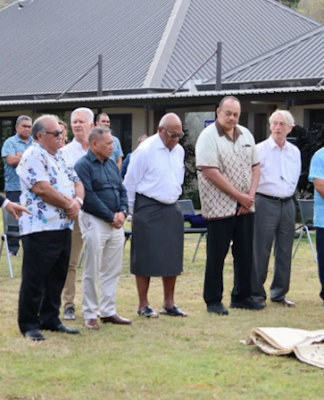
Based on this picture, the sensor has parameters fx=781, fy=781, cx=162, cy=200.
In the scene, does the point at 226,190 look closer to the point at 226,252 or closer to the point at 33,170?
the point at 226,252

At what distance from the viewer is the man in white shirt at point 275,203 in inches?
326

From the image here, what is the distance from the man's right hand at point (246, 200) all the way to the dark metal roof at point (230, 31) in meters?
16.2

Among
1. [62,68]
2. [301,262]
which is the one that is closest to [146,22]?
[62,68]

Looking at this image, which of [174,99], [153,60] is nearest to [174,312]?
[174,99]

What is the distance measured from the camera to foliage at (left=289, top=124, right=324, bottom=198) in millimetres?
16891

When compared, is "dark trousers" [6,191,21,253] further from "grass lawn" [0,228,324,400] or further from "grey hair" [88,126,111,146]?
"grey hair" [88,126,111,146]

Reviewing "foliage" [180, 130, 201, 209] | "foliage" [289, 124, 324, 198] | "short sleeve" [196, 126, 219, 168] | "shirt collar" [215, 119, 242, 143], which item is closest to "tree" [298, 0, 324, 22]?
"foliage" [180, 130, 201, 209]

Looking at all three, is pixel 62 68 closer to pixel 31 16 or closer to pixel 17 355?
pixel 31 16

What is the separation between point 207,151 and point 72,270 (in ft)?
5.77

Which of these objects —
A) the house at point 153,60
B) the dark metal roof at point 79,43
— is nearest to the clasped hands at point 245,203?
the house at point 153,60

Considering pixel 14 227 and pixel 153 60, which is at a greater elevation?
pixel 153 60

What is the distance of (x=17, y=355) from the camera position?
5918 millimetres

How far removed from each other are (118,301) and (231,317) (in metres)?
1.36

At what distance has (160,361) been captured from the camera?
5773mm
